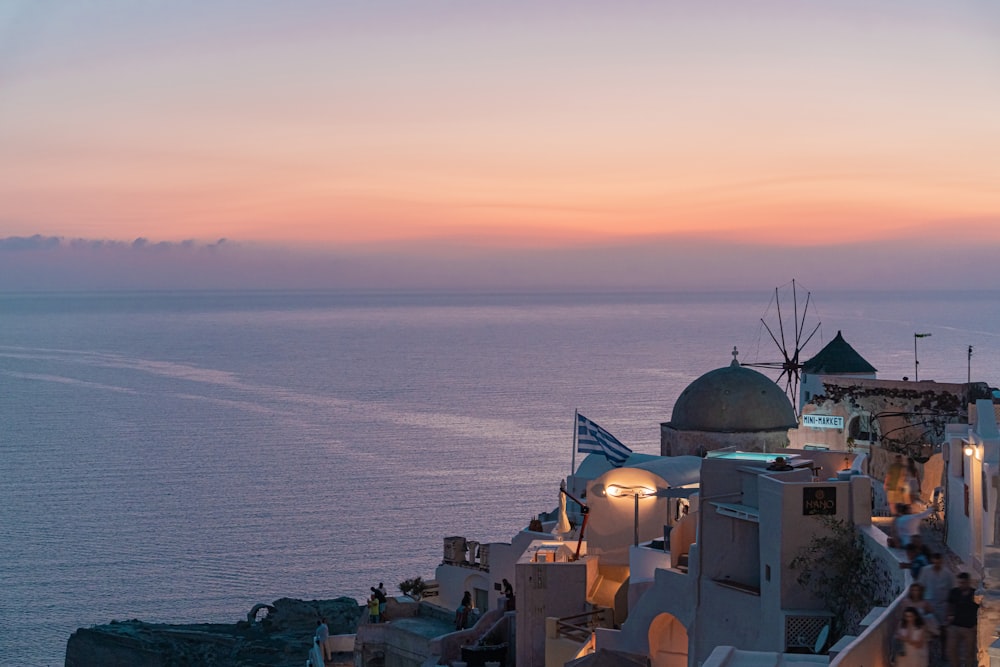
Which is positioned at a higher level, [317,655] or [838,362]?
[838,362]

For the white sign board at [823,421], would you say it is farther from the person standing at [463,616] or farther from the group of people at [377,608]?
the group of people at [377,608]

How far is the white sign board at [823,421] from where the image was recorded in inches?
1371

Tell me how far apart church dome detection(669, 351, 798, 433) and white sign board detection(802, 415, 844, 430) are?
54 centimetres

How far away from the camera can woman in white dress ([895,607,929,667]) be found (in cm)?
1337

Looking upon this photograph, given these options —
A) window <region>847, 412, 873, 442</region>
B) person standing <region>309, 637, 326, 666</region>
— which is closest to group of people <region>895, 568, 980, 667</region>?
person standing <region>309, 637, 326, 666</region>

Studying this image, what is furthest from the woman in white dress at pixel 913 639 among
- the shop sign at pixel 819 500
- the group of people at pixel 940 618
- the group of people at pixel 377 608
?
the group of people at pixel 377 608

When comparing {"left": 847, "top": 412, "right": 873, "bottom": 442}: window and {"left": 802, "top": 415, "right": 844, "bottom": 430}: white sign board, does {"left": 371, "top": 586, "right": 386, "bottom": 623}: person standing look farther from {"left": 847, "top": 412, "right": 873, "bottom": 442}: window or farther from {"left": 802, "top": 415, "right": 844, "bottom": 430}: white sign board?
{"left": 847, "top": 412, "right": 873, "bottom": 442}: window

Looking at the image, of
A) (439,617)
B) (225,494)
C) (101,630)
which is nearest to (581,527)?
(439,617)

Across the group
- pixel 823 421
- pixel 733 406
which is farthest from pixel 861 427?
pixel 733 406

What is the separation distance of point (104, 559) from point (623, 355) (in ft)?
354

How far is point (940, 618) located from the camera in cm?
1290

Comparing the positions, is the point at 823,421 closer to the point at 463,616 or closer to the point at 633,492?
the point at 633,492

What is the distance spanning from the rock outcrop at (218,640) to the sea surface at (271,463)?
5087mm

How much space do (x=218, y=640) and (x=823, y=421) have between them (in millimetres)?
20464
